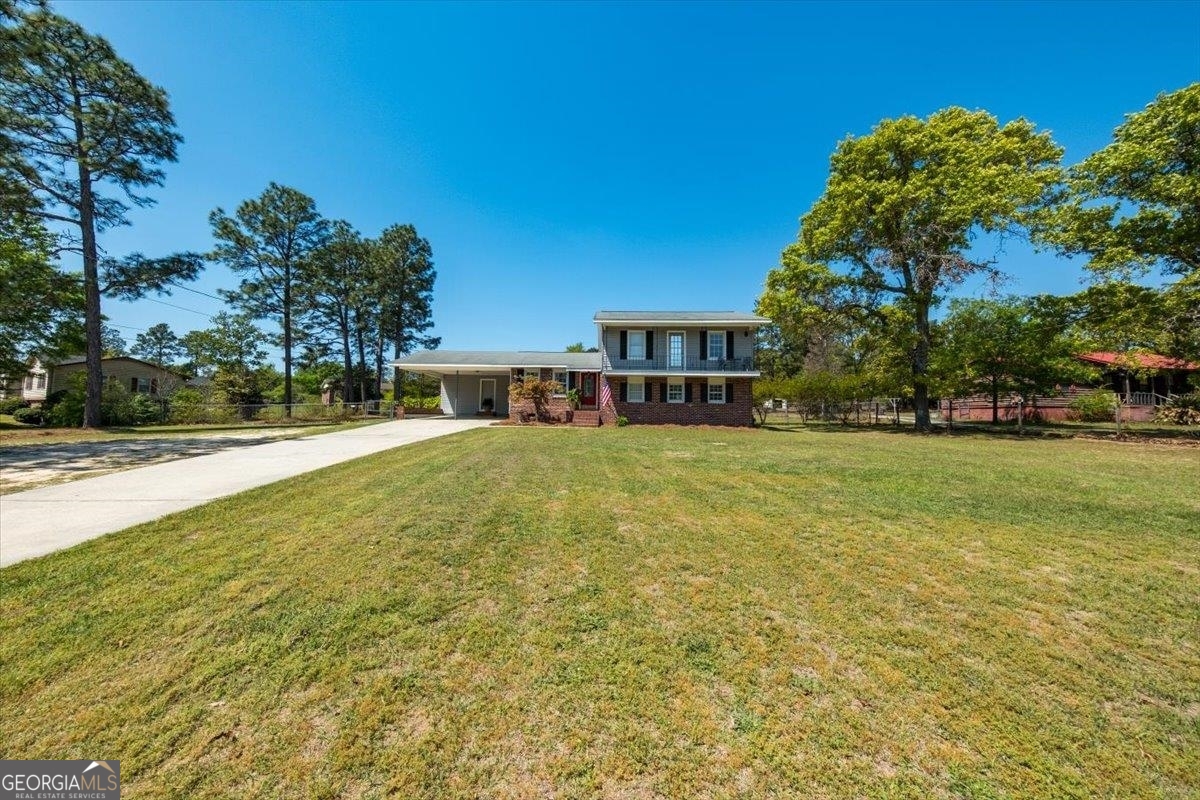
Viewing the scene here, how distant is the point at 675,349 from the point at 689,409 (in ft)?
10.3

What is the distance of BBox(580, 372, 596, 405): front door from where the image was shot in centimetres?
2233

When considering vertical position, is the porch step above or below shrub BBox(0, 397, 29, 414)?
below

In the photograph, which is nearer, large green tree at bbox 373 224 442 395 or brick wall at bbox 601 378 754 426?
brick wall at bbox 601 378 754 426

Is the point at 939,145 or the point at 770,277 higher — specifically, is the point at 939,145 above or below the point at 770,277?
above

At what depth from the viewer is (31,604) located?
309 cm

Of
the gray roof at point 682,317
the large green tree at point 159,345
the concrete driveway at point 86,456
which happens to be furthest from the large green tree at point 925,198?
the large green tree at point 159,345

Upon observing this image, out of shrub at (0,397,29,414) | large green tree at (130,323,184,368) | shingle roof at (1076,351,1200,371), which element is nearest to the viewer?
shingle roof at (1076,351,1200,371)

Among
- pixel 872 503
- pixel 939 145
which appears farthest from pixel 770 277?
pixel 872 503

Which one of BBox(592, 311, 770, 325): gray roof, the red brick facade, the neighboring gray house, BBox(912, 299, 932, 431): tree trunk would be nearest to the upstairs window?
the red brick facade

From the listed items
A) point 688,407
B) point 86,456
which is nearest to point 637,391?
point 688,407

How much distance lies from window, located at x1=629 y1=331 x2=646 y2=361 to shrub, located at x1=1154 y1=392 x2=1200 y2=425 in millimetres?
21741

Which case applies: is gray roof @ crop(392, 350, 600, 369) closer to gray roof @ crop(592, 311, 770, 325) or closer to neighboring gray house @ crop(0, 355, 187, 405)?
gray roof @ crop(592, 311, 770, 325)

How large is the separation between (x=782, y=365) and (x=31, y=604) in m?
46.1

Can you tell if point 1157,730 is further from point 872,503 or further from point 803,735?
point 872,503
